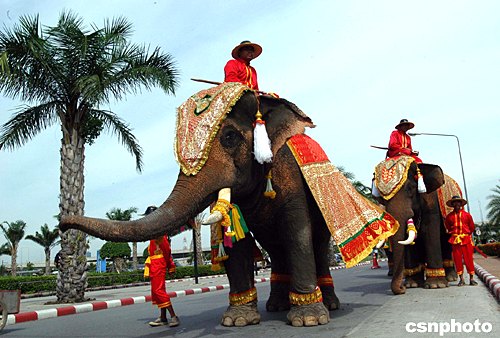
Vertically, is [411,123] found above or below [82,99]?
below

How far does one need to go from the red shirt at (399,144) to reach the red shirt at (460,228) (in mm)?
1553

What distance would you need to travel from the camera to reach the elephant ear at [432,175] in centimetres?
962

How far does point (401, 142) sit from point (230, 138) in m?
5.96

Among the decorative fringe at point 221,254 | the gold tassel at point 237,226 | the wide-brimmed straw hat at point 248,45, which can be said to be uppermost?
the wide-brimmed straw hat at point 248,45

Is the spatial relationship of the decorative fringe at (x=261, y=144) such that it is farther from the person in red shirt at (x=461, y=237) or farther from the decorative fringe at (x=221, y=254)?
the person in red shirt at (x=461, y=237)

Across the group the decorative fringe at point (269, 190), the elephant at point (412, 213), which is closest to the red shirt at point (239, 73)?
the decorative fringe at point (269, 190)

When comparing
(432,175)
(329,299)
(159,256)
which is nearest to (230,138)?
(159,256)

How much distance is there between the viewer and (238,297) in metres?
6.16

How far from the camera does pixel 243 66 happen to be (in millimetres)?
6574

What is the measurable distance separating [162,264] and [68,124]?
8.20 meters

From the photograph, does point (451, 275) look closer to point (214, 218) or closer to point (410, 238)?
point (410, 238)

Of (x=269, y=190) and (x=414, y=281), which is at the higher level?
(x=269, y=190)

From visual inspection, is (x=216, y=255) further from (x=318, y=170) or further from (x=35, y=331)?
(x=35, y=331)

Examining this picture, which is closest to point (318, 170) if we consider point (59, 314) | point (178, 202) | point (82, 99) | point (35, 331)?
point (178, 202)
